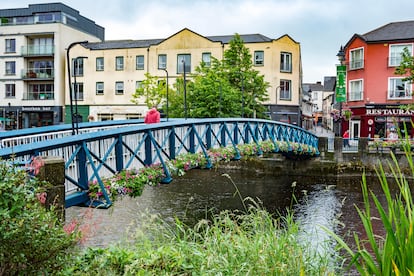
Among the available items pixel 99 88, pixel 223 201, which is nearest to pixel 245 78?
pixel 223 201

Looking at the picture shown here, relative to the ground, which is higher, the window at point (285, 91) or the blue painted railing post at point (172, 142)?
the window at point (285, 91)

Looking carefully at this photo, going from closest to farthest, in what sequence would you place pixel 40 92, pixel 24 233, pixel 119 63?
pixel 24 233, pixel 119 63, pixel 40 92

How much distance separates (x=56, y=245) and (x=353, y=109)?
38920 millimetres

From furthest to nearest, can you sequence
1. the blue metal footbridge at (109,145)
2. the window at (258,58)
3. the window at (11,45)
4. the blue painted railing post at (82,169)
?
the window at (11,45), the window at (258,58), the blue painted railing post at (82,169), the blue metal footbridge at (109,145)

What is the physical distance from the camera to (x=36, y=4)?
53281 mm

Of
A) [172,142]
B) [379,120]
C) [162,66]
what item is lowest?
[172,142]

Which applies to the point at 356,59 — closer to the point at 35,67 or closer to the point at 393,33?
the point at 393,33

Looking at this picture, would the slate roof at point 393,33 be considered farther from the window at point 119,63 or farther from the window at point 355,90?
the window at point 119,63

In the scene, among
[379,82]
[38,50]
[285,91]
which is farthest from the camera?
[38,50]

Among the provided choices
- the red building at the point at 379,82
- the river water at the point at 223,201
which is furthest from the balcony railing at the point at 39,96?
the red building at the point at 379,82

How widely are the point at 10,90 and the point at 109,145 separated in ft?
147

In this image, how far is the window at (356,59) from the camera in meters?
39.4

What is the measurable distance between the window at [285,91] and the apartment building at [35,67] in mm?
21963

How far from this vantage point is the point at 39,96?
49.9 m
